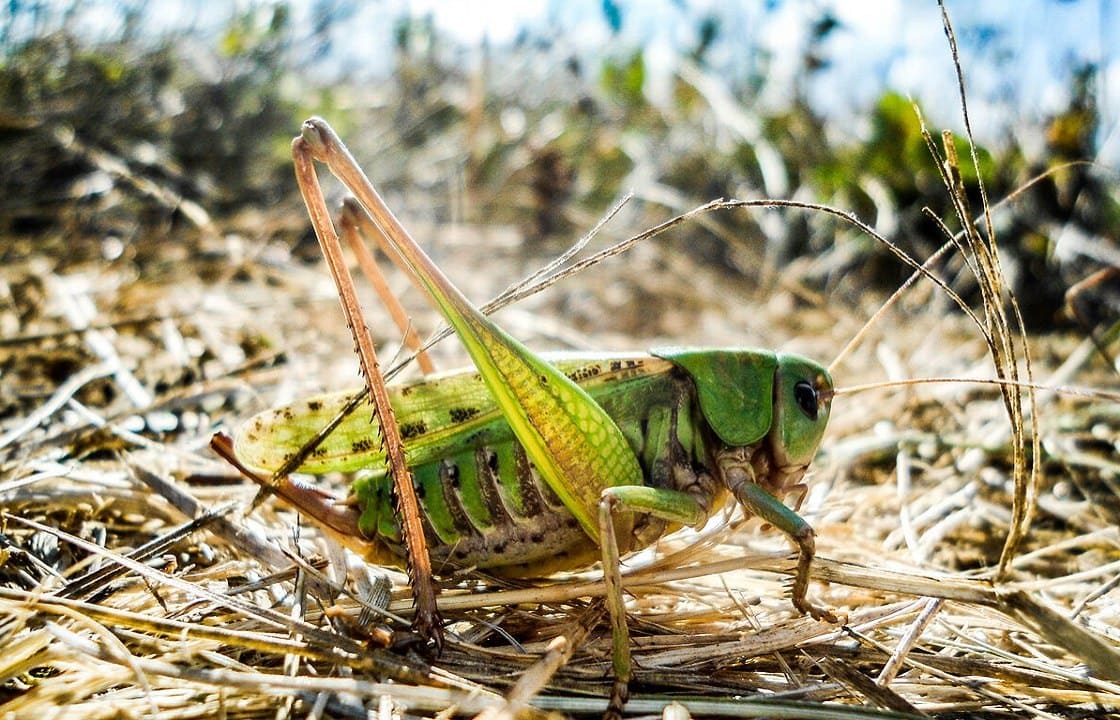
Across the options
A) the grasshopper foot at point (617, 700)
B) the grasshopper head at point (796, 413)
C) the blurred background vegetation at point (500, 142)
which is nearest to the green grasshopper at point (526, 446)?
the grasshopper head at point (796, 413)

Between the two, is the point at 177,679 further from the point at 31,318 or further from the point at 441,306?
the point at 31,318

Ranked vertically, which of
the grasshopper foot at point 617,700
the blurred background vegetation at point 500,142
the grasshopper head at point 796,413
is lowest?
the grasshopper foot at point 617,700

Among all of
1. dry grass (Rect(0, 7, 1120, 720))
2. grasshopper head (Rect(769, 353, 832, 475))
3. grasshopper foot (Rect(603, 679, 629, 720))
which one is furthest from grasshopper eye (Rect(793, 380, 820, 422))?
grasshopper foot (Rect(603, 679, 629, 720))

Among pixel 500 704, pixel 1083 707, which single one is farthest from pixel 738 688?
pixel 1083 707

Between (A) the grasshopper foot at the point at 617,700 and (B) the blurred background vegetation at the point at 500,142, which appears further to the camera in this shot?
(B) the blurred background vegetation at the point at 500,142

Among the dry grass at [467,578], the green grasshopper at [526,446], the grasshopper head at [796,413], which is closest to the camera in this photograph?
the dry grass at [467,578]

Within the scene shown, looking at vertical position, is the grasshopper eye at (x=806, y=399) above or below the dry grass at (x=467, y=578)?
above

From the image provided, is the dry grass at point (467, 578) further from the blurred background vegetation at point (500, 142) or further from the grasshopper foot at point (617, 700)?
the blurred background vegetation at point (500, 142)

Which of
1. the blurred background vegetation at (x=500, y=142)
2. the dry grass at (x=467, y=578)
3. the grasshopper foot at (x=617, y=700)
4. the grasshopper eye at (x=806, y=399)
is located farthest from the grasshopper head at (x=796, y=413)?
the blurred background vegetation at (x=500, y=142)

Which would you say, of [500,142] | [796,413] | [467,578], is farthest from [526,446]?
[500,142]

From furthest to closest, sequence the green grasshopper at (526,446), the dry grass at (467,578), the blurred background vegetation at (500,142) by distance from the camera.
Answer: the blurred background vegetation at (500,142) < the green grasshopper at (526,446) < the dry grass at (467,578)
